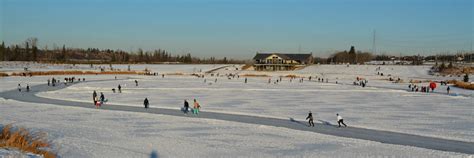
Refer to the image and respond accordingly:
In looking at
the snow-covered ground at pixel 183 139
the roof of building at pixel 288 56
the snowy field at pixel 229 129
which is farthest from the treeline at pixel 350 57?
the snow-covered ground at pixel 183 139

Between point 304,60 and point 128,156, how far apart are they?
3528 inches

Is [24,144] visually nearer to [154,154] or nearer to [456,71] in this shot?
[154,154]

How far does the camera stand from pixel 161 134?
14.6 m

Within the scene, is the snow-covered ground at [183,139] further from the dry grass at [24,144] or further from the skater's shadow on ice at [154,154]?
the dry grass at [24,144]

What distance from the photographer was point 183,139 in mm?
13680

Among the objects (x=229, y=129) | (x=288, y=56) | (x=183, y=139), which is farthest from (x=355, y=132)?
(x=288, y=56)

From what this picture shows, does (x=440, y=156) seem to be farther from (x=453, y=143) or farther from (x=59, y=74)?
(x=59, y=74)

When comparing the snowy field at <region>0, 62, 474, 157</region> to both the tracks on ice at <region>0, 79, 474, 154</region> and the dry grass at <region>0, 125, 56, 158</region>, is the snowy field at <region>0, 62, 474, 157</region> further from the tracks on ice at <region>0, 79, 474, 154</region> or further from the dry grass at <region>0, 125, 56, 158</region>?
Result: the tracks on ice at <region>0, 79, 474, 154</region>

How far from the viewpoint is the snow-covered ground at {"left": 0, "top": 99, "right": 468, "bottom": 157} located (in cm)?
1166

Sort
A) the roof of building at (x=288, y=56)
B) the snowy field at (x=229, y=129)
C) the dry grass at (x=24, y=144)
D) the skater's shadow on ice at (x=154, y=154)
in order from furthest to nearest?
the roof of building at (x=288, y=56) < the snowy field at (x=229, y=129) < the skater's shadow on ice at (x=154, y=154) < the dry grass at (x=24, y=144)

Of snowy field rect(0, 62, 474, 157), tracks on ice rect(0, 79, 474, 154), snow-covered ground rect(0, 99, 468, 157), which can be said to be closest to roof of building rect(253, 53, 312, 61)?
snowy field rect(0, 62, 474, 157)

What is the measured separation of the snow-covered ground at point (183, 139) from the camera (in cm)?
1166

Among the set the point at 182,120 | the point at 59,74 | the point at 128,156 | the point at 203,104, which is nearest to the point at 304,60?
the point at 59,74

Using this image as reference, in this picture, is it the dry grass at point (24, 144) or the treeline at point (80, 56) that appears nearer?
the dry grass at point (24, 144)
